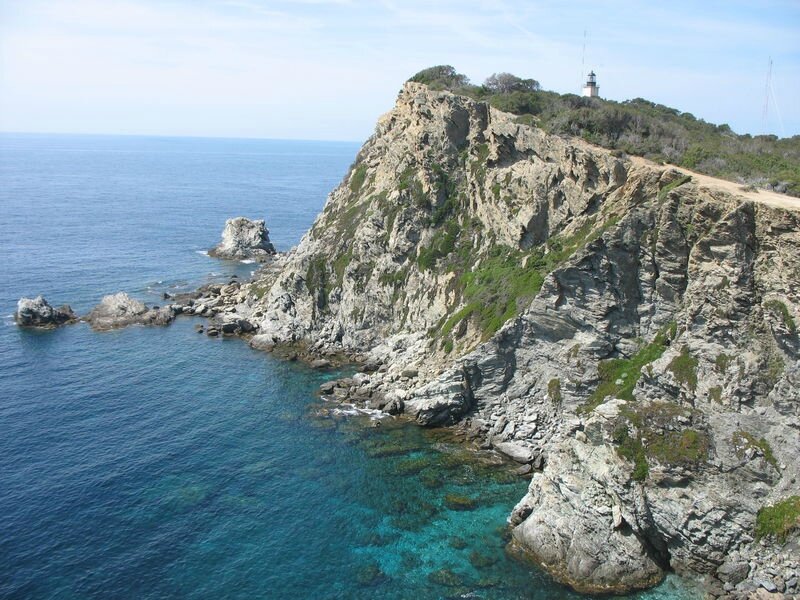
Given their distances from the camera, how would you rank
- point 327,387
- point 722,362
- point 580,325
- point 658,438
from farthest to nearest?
point 327,387 < point 580,325 < point 722,362 < point 658,438

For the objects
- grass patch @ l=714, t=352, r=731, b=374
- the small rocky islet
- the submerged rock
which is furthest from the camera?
the submerged rock

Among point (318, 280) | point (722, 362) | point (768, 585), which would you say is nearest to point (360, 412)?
point (318, 280)

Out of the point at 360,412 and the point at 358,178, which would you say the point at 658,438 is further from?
the point at 358,178

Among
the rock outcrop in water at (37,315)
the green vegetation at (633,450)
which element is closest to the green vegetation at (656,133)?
the green vegetation at (633,450)

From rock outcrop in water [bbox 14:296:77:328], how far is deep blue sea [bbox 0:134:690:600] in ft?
6.98

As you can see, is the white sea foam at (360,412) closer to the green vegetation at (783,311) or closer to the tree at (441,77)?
the green vegetation at (783,311)

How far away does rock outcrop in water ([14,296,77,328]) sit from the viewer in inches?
3435

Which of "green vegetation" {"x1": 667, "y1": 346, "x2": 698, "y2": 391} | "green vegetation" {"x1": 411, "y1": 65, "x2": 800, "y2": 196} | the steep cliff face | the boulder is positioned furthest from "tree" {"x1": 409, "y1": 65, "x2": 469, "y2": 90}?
"green vegetation" {"x1": 667, "y1": 346, "x2": 698, "y2": 391}

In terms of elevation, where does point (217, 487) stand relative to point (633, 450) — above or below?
below

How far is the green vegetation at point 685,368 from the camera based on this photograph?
150ft

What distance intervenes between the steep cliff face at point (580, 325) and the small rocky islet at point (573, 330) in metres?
0.17

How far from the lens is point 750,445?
4128 cm

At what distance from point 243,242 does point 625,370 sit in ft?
304

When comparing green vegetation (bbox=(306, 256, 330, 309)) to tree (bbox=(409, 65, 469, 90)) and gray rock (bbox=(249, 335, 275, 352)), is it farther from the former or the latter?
tree (bbox=(409, 65, 469, 90))
